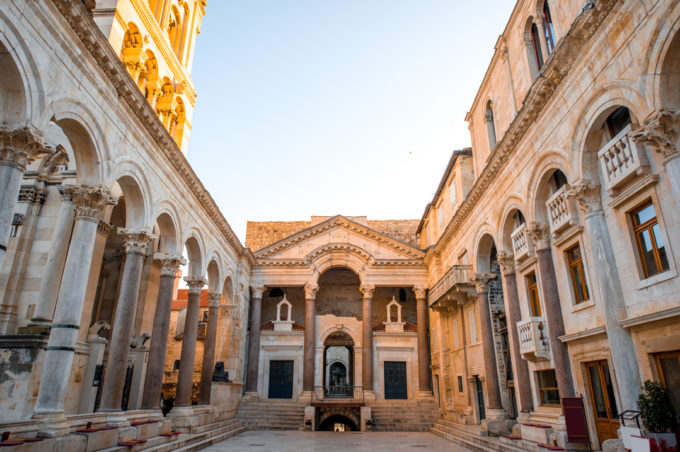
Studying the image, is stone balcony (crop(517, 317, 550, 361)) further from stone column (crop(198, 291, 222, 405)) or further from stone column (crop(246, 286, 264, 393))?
stone column (crop(246, 286, 264, 393))

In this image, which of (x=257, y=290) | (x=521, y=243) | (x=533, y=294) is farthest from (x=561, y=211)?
(x=257, y=290)

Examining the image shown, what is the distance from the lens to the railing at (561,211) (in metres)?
11.1

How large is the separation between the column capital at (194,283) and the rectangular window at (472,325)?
1215 cm

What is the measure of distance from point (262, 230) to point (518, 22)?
25.9 m

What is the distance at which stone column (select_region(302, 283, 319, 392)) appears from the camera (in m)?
25.2

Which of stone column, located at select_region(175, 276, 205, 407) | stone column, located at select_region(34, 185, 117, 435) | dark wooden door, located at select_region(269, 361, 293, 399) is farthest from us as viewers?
dark wooden door, located at select_region(269, 361, 293, 399)

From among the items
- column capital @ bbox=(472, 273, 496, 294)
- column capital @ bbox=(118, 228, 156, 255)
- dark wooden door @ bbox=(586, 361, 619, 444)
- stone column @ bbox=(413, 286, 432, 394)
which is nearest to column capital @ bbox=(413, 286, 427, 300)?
stone column @ bbox=(413, 286, 432, 394)

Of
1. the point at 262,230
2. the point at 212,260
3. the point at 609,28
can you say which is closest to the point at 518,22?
the point at 609,28

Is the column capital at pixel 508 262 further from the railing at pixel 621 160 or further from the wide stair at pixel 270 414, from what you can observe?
the wide stair at pixel 270 414

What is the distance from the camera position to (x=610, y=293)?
9531 mm

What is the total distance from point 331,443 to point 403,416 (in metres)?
7.69

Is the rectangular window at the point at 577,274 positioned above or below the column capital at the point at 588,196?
below

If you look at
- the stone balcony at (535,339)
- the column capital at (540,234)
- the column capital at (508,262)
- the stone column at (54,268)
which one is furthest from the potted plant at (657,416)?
the stone column at (54,268)

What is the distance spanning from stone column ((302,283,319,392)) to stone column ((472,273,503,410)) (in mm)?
10839
